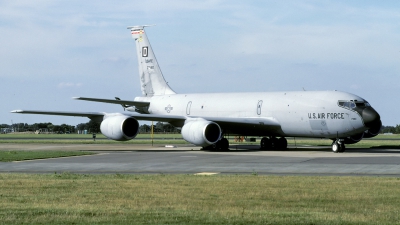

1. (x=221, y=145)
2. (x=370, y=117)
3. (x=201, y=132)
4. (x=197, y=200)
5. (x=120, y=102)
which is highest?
(x=120, y=102)

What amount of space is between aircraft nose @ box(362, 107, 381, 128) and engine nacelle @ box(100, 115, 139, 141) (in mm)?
13688

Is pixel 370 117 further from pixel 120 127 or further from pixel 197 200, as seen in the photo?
pixel 197 200

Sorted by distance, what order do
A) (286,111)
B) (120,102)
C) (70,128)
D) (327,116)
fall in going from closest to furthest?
(327,116) → (286,111) → (120,102) → (70,128)

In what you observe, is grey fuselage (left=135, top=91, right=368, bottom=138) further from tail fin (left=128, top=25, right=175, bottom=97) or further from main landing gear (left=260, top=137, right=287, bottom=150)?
tail fin (left=128, top=25, right=175, bottom=97)

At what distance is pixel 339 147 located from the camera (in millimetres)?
36875

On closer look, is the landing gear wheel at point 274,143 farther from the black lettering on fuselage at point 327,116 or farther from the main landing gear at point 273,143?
the black lettering on fuselage at point 327,116

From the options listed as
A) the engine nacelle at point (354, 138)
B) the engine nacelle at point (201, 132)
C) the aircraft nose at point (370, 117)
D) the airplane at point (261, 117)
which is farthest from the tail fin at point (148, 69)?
the aircraft nose at point (370, 117)

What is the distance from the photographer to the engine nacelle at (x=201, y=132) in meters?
38.4

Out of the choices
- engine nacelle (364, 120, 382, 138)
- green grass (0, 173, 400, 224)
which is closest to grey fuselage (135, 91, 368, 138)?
engine nacelle (364, 120, 382, 138)

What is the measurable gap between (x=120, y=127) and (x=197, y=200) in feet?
83.7

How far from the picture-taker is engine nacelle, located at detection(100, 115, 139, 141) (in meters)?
39.1

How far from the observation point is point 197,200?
13.9 metres

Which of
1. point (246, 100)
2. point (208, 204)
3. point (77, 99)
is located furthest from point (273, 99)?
point (208, 204)

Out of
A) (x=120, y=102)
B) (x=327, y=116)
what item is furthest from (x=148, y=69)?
(x=327, y=116)
